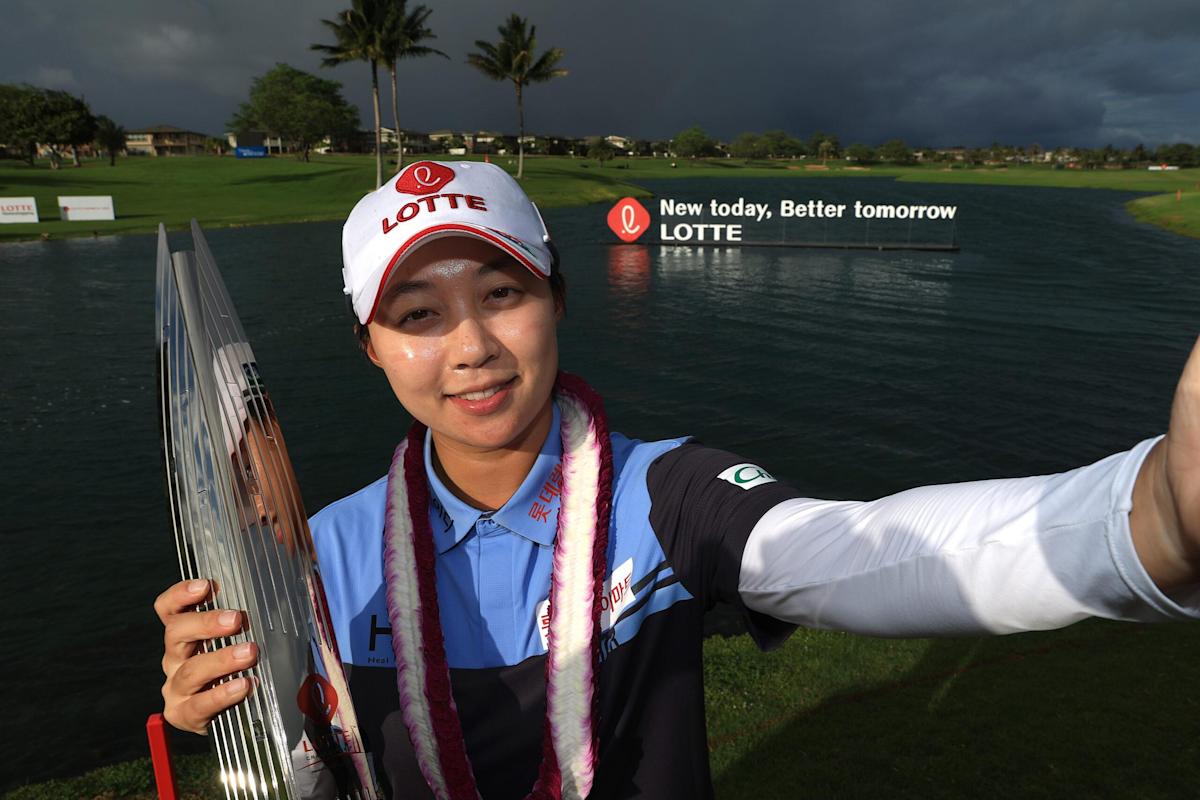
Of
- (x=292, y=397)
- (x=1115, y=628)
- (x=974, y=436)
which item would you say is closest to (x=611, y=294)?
(x=292, y=397)

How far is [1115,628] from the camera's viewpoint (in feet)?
23.0

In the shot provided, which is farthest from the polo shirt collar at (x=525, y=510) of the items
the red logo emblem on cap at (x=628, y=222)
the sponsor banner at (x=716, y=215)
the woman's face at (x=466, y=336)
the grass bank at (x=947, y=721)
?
the red logo emblem on cap at (x=628, y=222)

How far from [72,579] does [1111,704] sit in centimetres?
1175

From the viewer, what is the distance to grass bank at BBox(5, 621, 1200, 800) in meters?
Answer: 4.63

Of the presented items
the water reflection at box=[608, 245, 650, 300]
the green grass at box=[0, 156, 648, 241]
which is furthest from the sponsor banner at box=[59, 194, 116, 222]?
the water reflection at box=[608, 245, 650, 300]

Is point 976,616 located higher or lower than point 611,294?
higher

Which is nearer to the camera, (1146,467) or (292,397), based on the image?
(1146,467)

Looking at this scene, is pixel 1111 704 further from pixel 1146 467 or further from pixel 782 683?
pixel 1146 467

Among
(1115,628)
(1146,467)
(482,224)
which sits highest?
(482,224)

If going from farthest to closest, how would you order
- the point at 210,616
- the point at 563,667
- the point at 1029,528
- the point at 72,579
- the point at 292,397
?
the point at 292,397 < the point at 72,579 < the point at 563,667 < the point at 210,616 < the point at 1029,528

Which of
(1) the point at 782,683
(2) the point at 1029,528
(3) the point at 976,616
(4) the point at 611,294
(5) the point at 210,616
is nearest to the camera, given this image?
(2) the point at 1029,528

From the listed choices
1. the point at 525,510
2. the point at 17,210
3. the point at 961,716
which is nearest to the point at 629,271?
the point at 961,716

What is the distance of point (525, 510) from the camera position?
1.99 m

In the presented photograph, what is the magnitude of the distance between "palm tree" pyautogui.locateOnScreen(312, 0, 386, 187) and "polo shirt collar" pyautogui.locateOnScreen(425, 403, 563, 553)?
67795 mm
